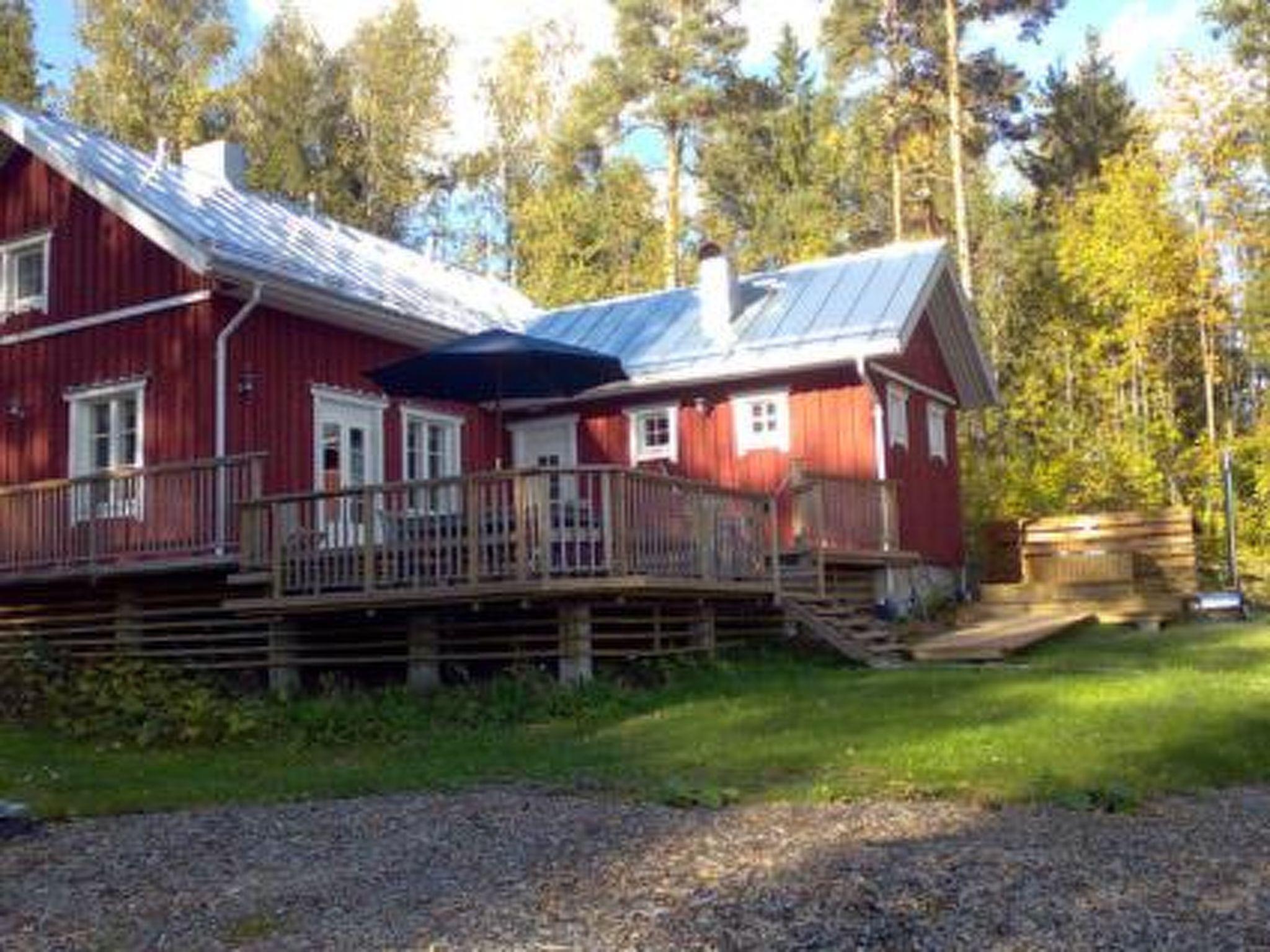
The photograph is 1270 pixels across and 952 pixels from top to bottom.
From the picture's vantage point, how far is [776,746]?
1072 centimetres

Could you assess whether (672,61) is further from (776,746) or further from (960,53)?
(776,746)

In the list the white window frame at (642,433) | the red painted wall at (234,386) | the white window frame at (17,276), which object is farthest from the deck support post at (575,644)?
the white window frame at (17,276)

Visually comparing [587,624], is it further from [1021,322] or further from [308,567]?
[1021,322]

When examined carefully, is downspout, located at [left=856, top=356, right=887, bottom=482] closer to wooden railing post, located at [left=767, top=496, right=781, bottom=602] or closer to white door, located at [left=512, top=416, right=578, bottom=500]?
wooden railing post, located at [left=767, top=496, right=781, bottom=602]

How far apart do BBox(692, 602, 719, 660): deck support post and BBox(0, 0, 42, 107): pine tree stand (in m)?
27.0

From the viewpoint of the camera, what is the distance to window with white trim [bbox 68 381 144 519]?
55.4ft

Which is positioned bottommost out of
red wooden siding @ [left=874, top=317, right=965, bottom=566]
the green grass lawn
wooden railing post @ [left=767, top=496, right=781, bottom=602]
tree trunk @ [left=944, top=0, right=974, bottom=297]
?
the green grass lawn

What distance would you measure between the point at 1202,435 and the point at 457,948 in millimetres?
28879

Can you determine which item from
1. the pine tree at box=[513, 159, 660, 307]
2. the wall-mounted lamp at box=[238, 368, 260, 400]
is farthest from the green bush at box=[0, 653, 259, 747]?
the pine tree at box=[513, 159, 660, 307]

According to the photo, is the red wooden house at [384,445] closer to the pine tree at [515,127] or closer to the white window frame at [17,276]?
the white window frame at [17,276]

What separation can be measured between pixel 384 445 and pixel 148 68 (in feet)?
75.8

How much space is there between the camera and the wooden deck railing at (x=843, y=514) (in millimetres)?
16922

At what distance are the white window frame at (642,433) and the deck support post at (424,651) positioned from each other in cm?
722

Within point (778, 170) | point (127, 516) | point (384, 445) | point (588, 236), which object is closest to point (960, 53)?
point (778, 170)
